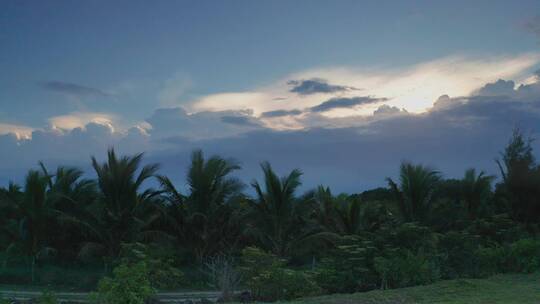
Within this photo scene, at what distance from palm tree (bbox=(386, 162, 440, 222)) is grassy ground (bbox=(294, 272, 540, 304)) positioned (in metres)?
8.35

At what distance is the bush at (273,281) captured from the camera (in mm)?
11172

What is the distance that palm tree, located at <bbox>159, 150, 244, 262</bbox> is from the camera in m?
19.1

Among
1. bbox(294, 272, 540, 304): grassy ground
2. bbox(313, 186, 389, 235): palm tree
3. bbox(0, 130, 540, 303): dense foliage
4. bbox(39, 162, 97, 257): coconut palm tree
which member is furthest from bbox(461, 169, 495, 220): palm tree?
bbox(39, 162, 97, 257): coconut palm tree

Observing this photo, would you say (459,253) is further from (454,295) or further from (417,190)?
(417,190)

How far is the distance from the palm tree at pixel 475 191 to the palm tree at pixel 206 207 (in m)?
9.38

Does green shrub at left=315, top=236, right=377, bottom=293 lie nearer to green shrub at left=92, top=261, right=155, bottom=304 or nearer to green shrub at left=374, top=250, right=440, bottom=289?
green shrub at left=374, top=250, right=440, bottom=289

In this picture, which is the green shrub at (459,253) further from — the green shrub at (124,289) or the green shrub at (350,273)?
the green shrub at (124,289)

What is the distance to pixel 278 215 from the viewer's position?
19.6 metres

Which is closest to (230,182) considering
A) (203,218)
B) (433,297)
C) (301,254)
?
(203,218)

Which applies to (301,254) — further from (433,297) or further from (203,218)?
(433,297)

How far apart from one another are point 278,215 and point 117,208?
5395mm

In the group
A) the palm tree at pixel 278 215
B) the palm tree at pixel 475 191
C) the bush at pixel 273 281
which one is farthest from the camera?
the palm tree at pixel 475 191

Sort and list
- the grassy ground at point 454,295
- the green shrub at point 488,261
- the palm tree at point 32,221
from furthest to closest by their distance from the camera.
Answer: the palm tree at point 32,221
the green shrub at point 488,261
the grassy ground at point 454,295

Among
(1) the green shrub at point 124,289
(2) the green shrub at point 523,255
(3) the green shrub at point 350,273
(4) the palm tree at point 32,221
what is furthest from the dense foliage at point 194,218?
(1) the green shrub at point 124,289
